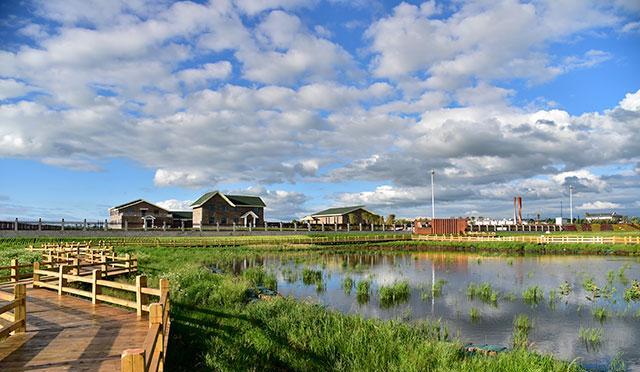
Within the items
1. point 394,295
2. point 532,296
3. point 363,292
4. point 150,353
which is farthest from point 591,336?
point 150,353

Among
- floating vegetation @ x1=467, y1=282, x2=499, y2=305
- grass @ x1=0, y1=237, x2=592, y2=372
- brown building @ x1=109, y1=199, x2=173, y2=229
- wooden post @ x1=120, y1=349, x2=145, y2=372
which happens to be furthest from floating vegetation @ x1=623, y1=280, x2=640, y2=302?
brown building @ x1=109, y1=199, x2=173, y2=229

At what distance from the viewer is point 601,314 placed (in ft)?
55.7

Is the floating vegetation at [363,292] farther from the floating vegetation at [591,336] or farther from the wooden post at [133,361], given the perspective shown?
the wooden post at [133,361]

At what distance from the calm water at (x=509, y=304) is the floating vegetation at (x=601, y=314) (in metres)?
0.18

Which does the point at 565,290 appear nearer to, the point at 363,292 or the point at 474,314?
the point at 474,314

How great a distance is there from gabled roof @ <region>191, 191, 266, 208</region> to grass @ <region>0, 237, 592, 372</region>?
201 feet

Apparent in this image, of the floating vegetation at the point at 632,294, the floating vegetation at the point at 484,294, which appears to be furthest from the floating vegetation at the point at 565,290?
the floating vegetation at the point at 484,294

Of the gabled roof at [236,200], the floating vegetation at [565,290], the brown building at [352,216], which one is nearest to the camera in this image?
the floating vegetation at [565,290]

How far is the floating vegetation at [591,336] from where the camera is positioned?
44.3 feet

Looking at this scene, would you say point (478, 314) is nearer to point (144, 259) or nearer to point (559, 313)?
point (559, 313)

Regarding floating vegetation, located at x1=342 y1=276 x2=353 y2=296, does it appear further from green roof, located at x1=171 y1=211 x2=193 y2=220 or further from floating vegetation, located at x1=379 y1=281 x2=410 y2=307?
green roof, located at x1=171 y1=211 x2=193 y2=220

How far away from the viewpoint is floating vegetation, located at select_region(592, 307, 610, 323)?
55.1 ft

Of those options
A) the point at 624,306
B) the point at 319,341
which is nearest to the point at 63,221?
the point at 319,341

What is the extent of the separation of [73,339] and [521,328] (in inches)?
538
